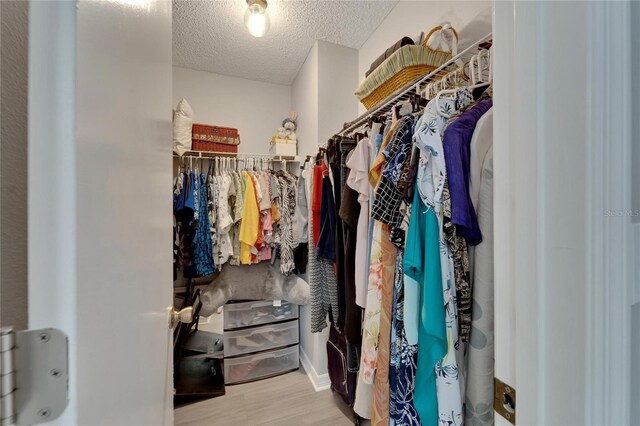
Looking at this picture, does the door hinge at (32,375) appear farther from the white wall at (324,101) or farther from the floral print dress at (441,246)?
the white wall at (324,101)

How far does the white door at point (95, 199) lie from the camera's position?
230mm

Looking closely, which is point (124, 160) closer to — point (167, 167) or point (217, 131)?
point (167, 167)

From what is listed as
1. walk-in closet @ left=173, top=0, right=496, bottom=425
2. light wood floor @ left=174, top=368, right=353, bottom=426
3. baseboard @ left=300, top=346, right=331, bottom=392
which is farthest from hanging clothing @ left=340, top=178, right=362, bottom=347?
baseboard @ left=300, top=346, right=331, bottom=392

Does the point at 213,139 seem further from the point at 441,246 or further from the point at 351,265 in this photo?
the point at 441,246

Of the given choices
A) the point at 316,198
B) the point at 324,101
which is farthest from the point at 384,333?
the point at 324,101

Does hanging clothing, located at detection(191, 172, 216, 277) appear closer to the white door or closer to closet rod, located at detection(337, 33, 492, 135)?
closet rod, located at detection(337, 33, 492, 135)

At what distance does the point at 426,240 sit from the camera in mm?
715

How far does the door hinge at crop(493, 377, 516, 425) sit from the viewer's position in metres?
0.41

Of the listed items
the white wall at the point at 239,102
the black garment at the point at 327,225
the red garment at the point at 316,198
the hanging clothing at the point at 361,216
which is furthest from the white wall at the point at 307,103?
the hanging clothing at the point at 361,216

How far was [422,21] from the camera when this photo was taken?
1388 mm

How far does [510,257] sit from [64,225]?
22.5 inches

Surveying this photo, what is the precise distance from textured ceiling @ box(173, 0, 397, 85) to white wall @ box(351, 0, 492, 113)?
2.9 inches

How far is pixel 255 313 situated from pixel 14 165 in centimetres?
204

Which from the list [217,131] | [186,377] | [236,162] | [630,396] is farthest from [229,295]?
[630,396]
